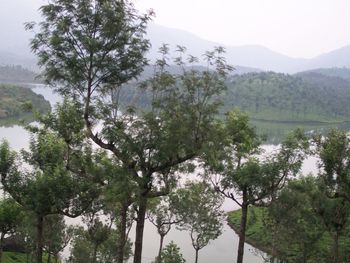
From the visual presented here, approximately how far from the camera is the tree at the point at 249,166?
88.9ft

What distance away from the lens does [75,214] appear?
22578 mm

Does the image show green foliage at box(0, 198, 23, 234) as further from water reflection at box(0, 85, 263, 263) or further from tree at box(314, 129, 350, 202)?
water reflection at box(0, 85, 263, 263)

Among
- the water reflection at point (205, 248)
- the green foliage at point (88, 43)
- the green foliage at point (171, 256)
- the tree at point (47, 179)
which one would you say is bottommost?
the water reflection at point (205, 248)

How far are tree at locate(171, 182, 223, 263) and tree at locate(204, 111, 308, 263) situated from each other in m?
7.43

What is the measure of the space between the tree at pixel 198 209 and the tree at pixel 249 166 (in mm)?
7435

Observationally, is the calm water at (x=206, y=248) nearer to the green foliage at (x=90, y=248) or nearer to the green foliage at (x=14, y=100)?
the green foliage at (x=90, y=248)

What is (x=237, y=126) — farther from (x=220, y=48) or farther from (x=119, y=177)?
(x=119, y=177)

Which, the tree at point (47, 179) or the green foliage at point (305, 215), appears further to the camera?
the green foliage at point (305, 215)

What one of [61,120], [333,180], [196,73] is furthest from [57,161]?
[333,180]

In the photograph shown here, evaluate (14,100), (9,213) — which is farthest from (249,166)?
(14,100)

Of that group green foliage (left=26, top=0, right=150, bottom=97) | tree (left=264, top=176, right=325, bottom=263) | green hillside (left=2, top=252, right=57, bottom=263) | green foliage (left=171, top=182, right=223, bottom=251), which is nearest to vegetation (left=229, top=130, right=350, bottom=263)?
tree (left=264, top=176, right=325, bottom=263)

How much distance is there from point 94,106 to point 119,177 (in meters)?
3.71

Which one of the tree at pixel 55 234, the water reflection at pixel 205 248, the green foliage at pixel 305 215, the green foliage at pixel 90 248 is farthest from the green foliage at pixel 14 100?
the green foliage at pixel 305 215

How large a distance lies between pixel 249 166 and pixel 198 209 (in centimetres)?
1197
